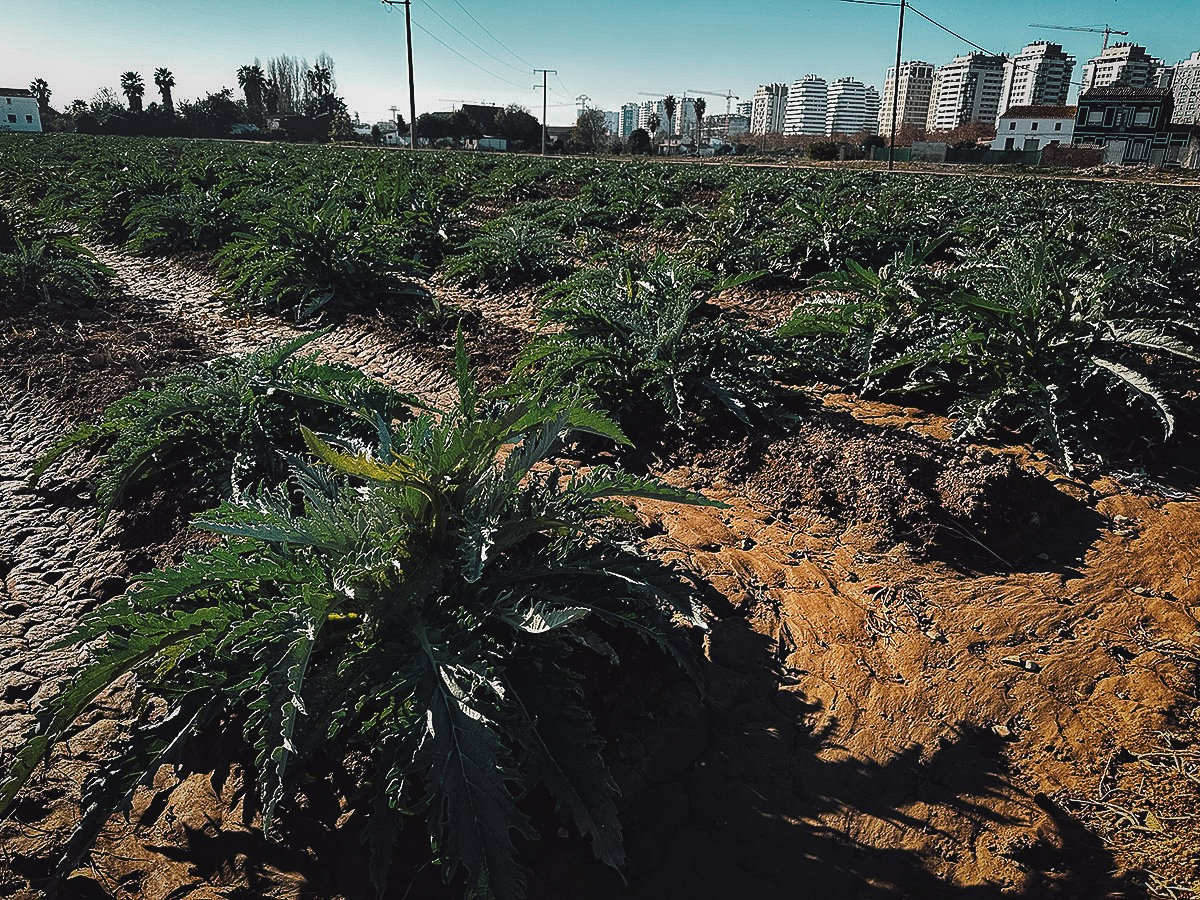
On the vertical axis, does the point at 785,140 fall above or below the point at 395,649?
above

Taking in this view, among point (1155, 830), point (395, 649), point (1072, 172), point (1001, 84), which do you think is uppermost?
point (1001, 84)

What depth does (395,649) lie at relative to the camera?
2.02 m

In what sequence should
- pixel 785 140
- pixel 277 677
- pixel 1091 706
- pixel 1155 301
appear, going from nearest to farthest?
pixel 277 677 < pixel 1091 706 < pixel 1155 301 < pixel 785 140

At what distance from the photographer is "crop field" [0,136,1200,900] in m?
1.88

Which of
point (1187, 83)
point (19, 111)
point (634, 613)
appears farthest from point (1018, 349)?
point (1187, 83)

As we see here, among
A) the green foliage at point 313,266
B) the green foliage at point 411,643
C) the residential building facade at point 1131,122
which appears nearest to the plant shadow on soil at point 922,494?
the green foliage at point 411,643

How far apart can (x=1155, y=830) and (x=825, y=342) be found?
392 cm

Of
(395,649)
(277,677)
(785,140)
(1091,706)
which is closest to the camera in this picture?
(277,677)

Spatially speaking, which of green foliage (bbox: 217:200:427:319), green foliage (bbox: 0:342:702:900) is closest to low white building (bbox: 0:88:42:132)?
green foliage (bbox: 217:200:427:319)

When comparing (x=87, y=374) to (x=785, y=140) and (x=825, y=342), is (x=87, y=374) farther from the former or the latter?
(x=785, y=140)

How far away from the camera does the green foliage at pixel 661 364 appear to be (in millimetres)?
4309

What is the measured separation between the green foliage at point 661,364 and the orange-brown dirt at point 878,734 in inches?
40.1

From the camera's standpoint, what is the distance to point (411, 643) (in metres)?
2.04

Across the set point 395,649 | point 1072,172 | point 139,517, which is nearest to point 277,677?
point 395,649
